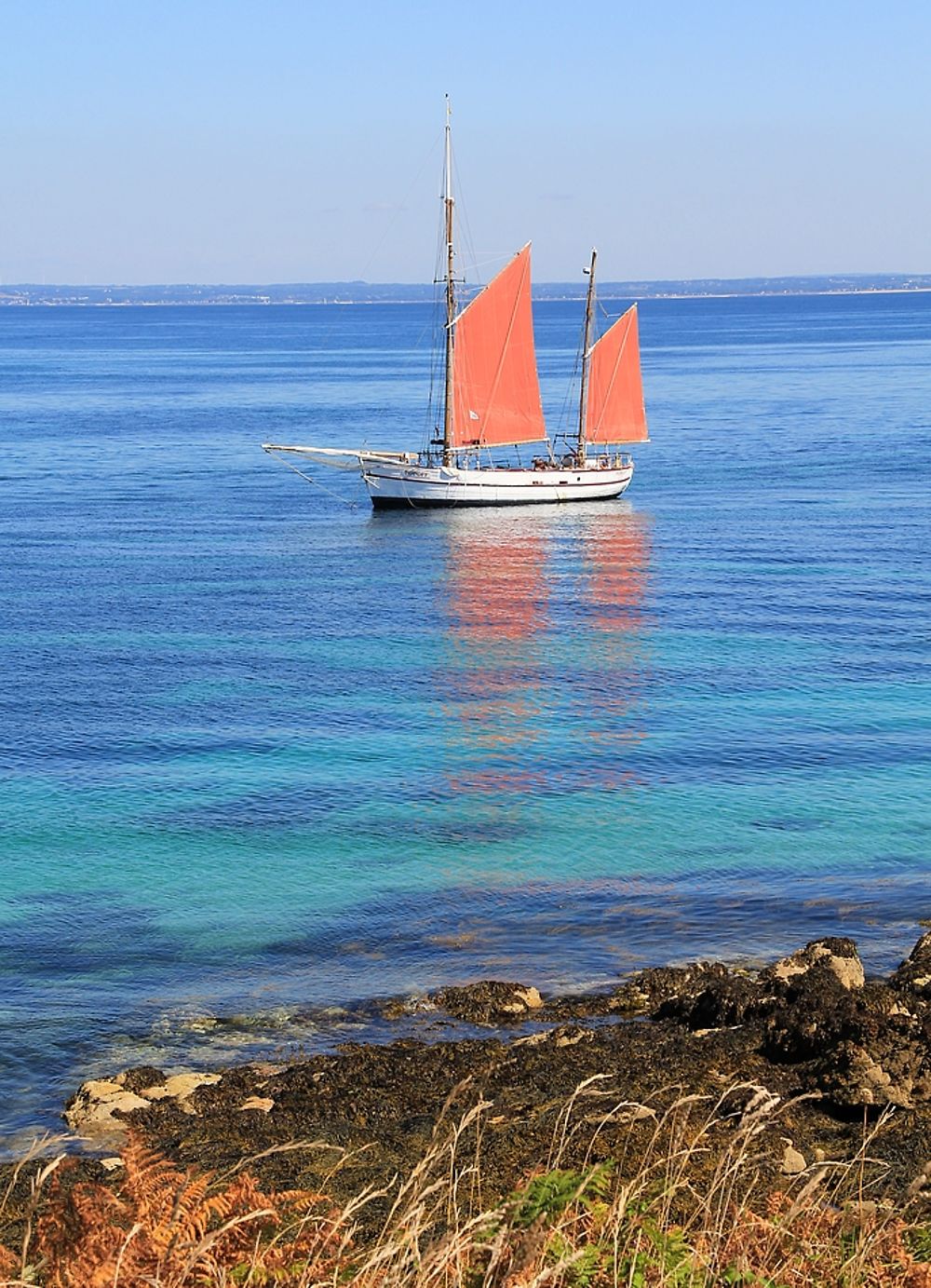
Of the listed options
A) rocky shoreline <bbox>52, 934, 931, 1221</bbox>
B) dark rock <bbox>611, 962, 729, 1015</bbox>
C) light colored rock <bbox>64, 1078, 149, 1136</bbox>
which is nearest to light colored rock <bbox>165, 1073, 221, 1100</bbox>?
rocky shoreline <bbox>52, 934, 931, 1221</bbox>

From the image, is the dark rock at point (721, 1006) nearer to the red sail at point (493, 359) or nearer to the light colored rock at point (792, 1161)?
the light colored rock at point (792, 1161)

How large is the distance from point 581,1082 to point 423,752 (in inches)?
736

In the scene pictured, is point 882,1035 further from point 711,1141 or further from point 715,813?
point 715,813

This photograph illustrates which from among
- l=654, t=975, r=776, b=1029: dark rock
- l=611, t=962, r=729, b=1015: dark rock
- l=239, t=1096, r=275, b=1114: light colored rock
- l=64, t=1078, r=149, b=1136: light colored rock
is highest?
l=654, t=975, r=776, b=1029: dark rock

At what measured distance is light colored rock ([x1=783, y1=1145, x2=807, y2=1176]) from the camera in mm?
12955

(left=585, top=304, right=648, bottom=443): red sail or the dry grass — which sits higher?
(left=585, top=304, right=648, bottom=443): red sail

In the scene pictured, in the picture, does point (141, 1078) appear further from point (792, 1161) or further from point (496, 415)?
point (496, 415)

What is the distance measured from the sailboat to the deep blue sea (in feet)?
10.2

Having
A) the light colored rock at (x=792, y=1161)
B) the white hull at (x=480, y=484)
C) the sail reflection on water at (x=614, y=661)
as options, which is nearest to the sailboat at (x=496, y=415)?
the white hull at (x=480, y=484)

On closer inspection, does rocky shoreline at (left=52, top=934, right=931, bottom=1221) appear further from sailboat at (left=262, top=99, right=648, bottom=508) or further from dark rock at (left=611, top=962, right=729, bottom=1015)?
sailboat at (left=262, top=99, right=648, bottom=508)

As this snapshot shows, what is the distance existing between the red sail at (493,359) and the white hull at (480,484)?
2.53 m

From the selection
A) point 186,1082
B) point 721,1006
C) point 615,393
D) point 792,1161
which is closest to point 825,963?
point 721,1006

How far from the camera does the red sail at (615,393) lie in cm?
7825

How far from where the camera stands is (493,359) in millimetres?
76000
